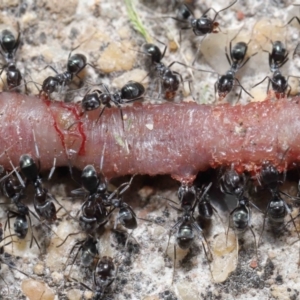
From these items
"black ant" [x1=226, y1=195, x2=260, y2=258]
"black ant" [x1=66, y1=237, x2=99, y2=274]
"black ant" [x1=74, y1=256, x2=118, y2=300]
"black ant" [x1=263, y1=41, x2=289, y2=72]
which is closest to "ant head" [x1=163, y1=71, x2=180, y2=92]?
"black ant" [x1=263, y1=41, x2=289, y2=72]

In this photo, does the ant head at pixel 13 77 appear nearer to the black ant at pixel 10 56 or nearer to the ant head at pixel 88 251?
the black ant at pixel 10 56

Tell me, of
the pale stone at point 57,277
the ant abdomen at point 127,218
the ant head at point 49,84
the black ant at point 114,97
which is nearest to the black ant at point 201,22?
the black ant at point 114,97

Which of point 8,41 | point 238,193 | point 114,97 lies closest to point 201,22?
point 114,97

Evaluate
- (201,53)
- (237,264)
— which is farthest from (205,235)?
(201,53)

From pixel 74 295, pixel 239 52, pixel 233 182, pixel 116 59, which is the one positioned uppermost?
pixel 239 52

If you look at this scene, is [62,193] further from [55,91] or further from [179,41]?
[179,41]

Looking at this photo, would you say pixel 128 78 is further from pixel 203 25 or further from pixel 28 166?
pixel 28 166
